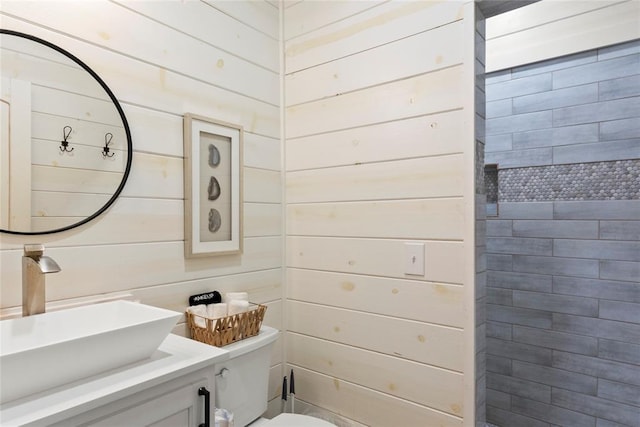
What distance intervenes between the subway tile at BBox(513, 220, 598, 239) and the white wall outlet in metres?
1.30

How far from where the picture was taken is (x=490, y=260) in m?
2.57

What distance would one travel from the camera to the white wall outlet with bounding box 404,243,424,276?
4.86 ft

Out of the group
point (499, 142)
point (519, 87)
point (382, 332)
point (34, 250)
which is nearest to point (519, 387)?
point (382, 332)

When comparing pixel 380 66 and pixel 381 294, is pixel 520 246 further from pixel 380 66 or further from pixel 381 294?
pixel 380 66

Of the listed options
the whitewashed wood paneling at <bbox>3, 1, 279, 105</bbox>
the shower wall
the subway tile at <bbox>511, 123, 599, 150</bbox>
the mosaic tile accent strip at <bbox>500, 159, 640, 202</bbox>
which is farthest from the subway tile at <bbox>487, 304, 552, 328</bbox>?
the whitewashed wood paneling at <bbox>3, 1, 279, 105</bbox>

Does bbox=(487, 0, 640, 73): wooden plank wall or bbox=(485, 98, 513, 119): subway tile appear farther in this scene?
bbox=(485, 98, 513, 119): subway tile

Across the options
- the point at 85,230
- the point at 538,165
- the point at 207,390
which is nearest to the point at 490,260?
the point at 538,165

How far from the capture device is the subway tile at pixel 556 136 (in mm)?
2197

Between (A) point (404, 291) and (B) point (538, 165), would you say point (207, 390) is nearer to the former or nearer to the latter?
(A) point (404, 291)

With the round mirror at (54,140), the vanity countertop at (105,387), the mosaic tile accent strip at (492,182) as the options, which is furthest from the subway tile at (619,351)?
the round mirror at (54,140)

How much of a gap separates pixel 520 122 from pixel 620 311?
1.21 m

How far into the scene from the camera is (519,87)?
2.41 meters

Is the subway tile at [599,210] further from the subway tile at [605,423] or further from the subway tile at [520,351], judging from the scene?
the subway tile at [605,423]

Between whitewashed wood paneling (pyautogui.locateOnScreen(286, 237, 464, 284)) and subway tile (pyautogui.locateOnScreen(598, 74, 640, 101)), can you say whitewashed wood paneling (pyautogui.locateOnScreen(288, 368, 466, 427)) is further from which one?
subway tile (pyautogui.locateOnScreen(598, 74, 640, 101))
